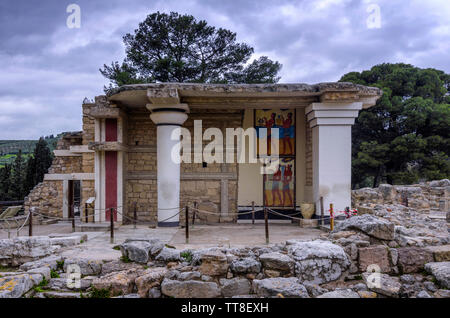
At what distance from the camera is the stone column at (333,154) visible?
805cm

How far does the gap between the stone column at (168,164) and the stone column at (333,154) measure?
3.64 metres

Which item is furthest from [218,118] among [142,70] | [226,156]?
[142,70]

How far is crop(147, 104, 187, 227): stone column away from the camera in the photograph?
8.02m

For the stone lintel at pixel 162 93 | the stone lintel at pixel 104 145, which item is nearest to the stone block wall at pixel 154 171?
the stone lintel at pixel 104 145

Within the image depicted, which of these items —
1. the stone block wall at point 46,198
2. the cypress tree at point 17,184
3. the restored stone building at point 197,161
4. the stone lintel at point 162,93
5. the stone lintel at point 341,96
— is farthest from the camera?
the cypress tree at point 17,184

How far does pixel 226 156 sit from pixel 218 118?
3.94 feet

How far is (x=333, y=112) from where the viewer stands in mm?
8047

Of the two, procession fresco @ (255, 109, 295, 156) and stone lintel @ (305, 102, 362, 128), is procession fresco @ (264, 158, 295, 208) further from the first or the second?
stone lintel @ (305, 102, 362, 128)

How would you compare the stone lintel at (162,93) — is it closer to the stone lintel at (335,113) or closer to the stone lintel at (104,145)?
the stone lintel at (104,145)

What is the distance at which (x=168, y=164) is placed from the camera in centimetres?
809

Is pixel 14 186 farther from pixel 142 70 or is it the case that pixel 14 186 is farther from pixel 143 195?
pixel 143 195

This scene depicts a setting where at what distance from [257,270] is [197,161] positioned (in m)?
5.65

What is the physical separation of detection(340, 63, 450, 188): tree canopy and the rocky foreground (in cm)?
1194

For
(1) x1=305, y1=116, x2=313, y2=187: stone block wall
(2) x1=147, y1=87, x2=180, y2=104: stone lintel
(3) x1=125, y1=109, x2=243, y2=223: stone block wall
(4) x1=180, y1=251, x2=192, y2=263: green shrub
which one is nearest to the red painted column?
(3) x1=125, y1=109, x2=243, y2=223: stone block wall
